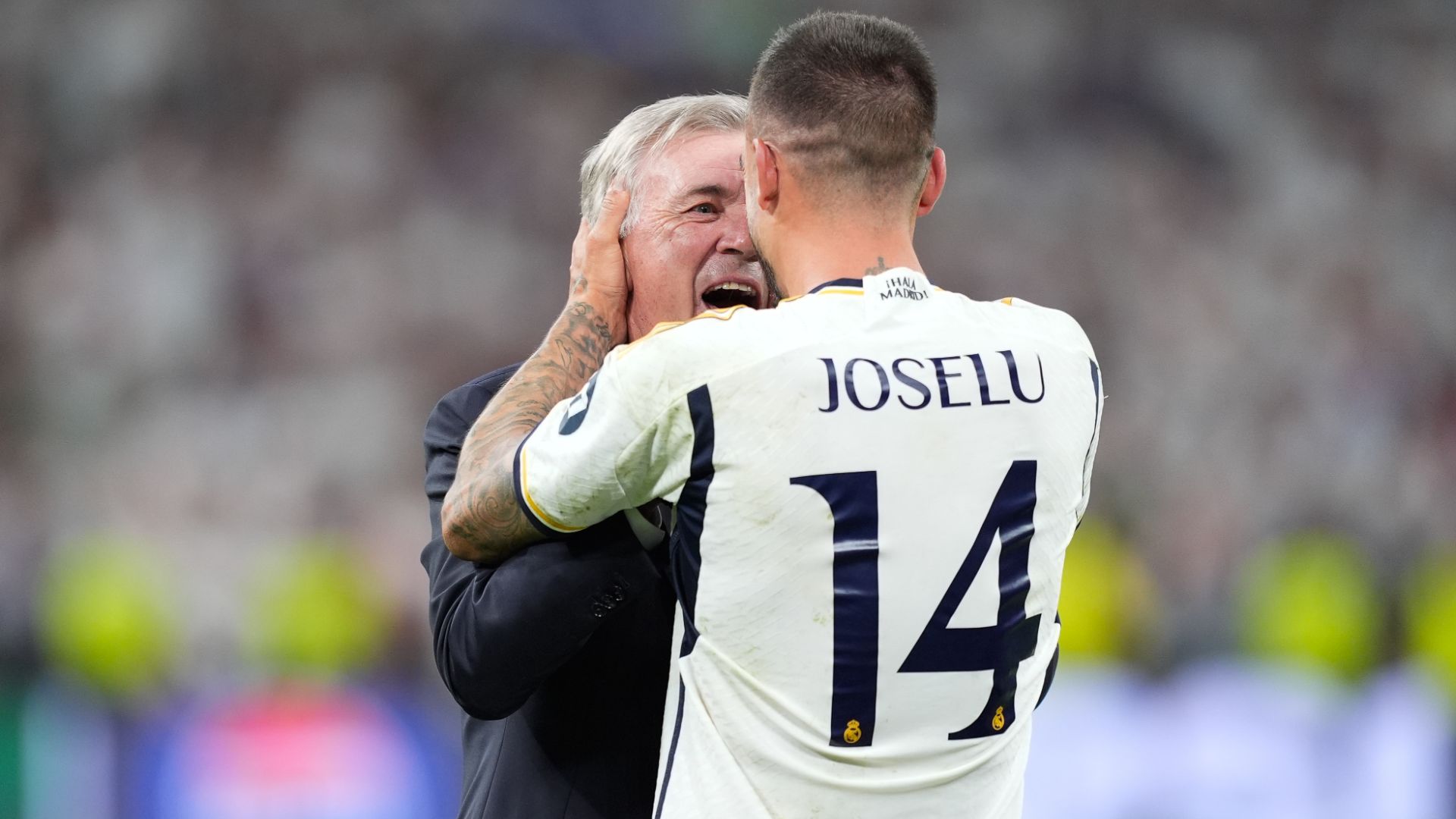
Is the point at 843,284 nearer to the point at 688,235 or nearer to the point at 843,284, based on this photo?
the point at 843,284

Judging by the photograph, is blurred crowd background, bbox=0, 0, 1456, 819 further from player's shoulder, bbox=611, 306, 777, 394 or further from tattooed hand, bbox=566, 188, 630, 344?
player's shoulder, bbox=611, 306, 777, 394

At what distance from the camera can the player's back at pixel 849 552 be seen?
1802 mm

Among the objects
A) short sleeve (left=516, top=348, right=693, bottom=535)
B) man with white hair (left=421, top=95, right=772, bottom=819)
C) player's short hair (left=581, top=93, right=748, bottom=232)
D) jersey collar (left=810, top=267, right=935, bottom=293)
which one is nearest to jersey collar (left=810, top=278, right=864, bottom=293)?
jersey collar (left=810, top=267, right=935, bottom=293)

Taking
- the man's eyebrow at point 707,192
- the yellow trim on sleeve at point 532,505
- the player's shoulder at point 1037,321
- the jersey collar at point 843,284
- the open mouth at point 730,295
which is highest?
the man's eyebrow at point 707,192

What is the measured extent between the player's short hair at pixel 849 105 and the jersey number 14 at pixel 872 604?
A: 425mm

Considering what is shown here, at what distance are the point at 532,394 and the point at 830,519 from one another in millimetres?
548

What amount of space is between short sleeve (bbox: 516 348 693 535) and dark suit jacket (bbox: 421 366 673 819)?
8cm

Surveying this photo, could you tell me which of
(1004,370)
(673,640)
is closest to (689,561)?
(673,640)

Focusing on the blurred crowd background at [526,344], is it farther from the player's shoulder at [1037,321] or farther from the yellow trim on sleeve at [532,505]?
the player's shoulder at [1037,321]

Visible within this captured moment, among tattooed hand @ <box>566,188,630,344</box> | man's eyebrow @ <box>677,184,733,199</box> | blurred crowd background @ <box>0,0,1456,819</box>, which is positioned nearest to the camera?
tattooed hand @ <box>566,188,630,344</box>

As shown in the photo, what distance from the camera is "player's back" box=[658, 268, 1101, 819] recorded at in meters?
1.80

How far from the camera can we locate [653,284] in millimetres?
2486

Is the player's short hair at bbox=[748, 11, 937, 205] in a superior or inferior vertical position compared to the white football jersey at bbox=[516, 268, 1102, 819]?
superior

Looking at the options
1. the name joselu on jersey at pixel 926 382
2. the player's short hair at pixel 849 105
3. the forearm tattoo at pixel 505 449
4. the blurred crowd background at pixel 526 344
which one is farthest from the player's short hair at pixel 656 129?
the blurred crowd background at pixel 526 344
